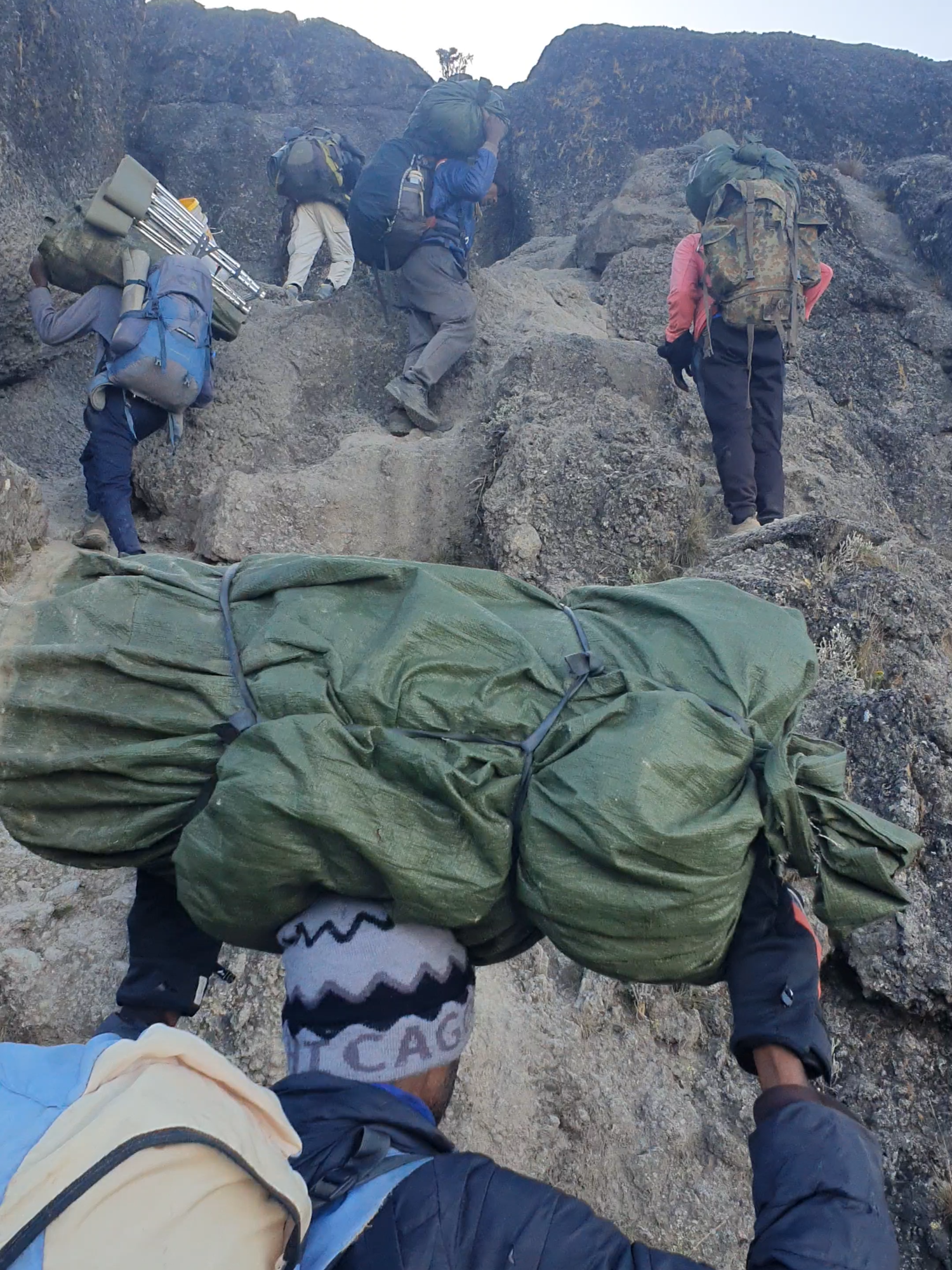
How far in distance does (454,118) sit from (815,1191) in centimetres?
600

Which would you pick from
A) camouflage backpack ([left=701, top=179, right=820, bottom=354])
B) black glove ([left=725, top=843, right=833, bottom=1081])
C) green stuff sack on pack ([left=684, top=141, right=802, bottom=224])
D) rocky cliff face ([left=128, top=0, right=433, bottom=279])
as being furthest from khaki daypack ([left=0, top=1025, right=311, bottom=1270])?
rocky cliff face ([left=128, top=0, right=433, bottom=279])

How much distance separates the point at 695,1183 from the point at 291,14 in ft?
48.4

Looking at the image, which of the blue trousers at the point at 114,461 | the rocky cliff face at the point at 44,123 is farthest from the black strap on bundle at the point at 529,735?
the rocky cliff face at the point at 44,123

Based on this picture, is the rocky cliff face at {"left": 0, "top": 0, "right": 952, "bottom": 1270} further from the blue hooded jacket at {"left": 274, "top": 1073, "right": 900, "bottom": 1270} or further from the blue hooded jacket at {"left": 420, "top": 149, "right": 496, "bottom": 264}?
Result: the blue hooded jacket at {"left": 274, "top": 1073, "right": 900, "bottom": 1270}

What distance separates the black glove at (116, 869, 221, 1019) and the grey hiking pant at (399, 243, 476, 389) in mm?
4500

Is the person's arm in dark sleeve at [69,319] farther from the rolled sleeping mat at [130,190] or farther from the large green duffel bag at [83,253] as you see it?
the rolled sleeping mat at [130,190]

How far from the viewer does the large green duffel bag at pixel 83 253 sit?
17.1 feet

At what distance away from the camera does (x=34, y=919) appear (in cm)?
296

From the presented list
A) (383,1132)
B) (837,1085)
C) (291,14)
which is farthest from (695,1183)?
(291,14)

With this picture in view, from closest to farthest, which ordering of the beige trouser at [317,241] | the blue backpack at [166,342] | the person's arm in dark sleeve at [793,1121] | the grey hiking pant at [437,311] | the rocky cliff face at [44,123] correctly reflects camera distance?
the person's arm in dark sleeve at [793,1121] < the blue backpack at [166,342] < the grey hiking pant at [437,311] < the rocky cliff face at [44,123] < the beige trouser at [317,241]

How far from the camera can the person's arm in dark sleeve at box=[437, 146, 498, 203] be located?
6117 mm

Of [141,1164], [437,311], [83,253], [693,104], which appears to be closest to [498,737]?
[141,1164]

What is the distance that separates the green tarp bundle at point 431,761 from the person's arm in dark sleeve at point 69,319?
375cm

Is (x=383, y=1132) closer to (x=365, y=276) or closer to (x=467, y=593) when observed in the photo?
(x=467, y=593)
